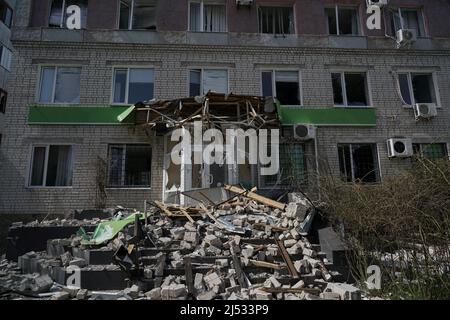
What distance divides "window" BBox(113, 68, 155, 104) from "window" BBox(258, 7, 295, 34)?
15.9ft

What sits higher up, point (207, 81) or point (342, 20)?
point (342, 20)

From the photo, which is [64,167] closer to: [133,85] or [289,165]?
[133,85]

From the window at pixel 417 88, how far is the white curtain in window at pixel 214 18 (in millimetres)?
7348

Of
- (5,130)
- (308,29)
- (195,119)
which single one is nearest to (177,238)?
(195,119)

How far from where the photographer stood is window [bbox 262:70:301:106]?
12.0 metres

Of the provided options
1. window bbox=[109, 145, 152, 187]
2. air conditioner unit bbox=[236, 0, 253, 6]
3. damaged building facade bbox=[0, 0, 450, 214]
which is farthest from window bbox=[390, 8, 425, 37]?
window bbox=[109, 145, 152, 187]

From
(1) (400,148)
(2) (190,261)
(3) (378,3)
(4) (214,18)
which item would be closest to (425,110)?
(1) (400,148)

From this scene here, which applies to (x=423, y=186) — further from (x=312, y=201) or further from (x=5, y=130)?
(x=5, y=130)

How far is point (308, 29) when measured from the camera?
41.1ft

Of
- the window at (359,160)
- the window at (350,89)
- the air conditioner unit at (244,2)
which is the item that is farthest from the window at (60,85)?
the window at (359,160)

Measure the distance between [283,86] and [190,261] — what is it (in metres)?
8.50

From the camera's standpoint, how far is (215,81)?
12.0 meters

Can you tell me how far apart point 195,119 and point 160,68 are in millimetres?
3263

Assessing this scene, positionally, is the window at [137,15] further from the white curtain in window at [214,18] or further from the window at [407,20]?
the window at [407,20]
